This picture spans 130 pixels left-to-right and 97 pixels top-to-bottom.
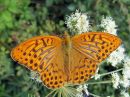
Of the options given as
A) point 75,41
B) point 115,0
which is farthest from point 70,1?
point 75,41

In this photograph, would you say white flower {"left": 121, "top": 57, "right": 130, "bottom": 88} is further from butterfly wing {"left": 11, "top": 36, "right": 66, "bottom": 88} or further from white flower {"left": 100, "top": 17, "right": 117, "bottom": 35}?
butterfly wing {"left": 11, "top": 36, "right": 66, "bottom": 88}

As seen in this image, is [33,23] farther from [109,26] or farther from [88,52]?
[88,52]

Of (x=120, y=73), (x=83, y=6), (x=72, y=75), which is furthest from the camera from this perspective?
(x=83, y=6)

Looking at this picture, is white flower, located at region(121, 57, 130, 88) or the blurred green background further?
the blurred green background

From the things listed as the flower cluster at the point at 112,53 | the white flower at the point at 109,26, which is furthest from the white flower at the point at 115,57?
the white flower at the point at 109,26

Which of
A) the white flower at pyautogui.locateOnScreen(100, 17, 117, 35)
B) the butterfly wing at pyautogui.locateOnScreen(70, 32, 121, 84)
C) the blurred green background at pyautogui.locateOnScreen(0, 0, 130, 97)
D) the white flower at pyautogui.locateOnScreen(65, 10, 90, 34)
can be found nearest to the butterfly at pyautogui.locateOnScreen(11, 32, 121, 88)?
the butterfly wing at pyautogui.locateOnScreen(70, 32, 121, 84)

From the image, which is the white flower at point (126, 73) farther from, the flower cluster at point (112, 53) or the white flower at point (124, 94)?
the white flower at point (124, 94)

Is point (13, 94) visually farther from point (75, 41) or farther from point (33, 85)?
point (75, 41)

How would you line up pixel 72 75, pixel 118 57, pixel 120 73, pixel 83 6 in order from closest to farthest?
pixel 72 75
pixel 118 57
pixel 120 73
pixel 83 6
